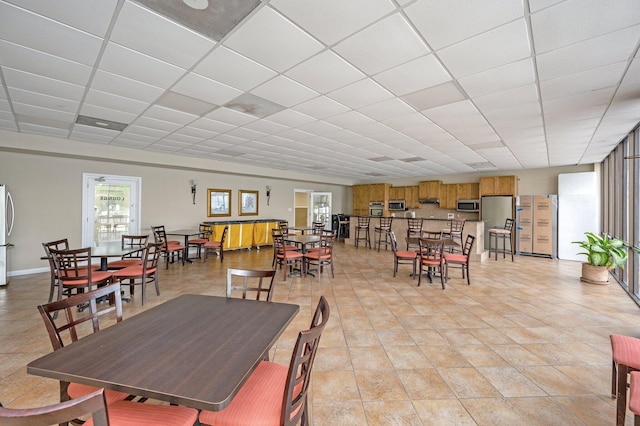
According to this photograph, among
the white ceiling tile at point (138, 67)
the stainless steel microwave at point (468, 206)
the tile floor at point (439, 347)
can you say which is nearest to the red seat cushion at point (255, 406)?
the tile floor at point (439, 347)

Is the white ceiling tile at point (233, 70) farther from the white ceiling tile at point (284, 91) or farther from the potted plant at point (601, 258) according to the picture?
the potted plant at point (601, 258)

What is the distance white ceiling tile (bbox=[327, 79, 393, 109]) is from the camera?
288 cm

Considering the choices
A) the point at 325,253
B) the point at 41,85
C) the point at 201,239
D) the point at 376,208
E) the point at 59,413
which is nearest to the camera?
the point at 59,413

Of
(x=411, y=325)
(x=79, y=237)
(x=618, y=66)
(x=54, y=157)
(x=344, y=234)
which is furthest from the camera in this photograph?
(x=344, y=234)

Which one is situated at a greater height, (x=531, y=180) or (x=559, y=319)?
(x=531, y=180)

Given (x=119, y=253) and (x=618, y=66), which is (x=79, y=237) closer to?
(x=119, y=253)

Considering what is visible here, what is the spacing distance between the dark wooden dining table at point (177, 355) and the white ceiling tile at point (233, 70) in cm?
209

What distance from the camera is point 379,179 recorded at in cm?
1166

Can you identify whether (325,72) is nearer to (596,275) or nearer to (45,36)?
(45,36)

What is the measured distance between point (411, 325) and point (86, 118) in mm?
5311

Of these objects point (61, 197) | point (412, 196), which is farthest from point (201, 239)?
point (412, 196)

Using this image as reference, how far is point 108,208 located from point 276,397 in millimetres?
7020

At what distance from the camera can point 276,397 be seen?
4.40 feet

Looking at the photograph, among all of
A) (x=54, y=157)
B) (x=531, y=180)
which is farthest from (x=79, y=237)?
(x=531, y=180)
